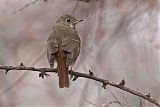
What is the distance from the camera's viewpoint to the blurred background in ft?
16.3

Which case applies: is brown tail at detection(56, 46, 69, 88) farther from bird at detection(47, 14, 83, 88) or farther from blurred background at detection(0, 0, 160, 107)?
blurred background at detection(0, 0, 160, 107)

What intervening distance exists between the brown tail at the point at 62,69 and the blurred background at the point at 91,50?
50.3 inches

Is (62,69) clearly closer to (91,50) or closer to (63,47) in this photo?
(63,47)

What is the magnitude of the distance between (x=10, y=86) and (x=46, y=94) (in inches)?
29.5

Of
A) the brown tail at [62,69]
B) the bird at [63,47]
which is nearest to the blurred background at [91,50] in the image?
the bird at [63,47]

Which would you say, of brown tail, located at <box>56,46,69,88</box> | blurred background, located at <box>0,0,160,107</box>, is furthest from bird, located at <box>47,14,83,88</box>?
blurred background, located at <box>0,0,160,107</box>

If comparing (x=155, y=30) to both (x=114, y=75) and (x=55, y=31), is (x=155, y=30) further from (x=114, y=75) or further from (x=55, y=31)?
(x=55, y=31)

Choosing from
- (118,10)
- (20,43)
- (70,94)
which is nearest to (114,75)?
(70,94)

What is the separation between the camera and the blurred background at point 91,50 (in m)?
4.98

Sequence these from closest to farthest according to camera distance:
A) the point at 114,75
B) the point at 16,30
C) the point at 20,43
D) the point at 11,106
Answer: the point at 11,106 < the point at 114,75 < the point at 20,43 < the point at 16,30

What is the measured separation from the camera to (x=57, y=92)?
5.74 metres

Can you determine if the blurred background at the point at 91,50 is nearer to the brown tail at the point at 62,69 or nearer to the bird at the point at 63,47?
the bird at the point at 63,47

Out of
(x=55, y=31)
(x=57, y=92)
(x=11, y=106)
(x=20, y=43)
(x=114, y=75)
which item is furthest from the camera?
(x=20, y=43)

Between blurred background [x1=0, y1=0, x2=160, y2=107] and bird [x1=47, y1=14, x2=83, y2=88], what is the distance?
968mm
